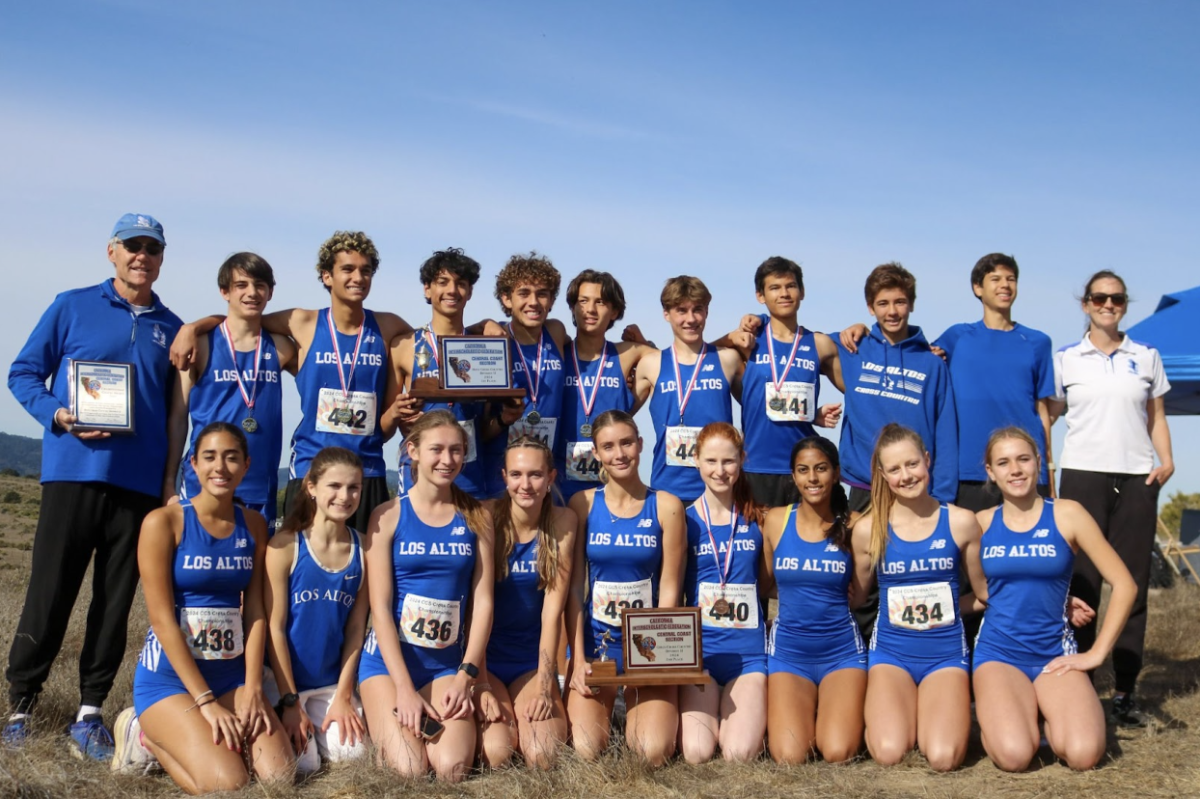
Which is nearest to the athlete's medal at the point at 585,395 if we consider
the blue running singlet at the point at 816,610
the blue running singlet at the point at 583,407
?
the blue running singlet at the point at 583,407

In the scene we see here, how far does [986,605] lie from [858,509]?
0.92m

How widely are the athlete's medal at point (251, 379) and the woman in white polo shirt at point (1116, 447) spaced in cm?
462

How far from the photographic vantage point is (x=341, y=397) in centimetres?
572

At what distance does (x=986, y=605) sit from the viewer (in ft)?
17.6

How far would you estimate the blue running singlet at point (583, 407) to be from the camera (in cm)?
609

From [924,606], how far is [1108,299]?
2230mm

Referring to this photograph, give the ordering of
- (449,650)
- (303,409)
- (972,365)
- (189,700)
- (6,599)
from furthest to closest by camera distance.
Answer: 1. (6,599)
2. (972,365)
3. (303,409)
4. (449,650)
5. (189,700)

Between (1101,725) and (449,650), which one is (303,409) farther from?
(1101,725)

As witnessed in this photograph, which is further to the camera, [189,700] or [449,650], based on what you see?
[449,650]

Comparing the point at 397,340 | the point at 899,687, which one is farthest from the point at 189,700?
the point at 899,687

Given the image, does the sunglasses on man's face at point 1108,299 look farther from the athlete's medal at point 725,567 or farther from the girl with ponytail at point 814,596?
the athlete's medal at point 725,567

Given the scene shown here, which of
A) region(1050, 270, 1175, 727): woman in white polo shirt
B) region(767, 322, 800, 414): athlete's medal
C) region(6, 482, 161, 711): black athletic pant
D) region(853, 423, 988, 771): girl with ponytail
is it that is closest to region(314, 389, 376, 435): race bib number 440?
region(6, 482, 161, 711): black athletic pant

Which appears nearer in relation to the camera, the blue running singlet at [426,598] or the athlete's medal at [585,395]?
the blue running singlet at [426,598]

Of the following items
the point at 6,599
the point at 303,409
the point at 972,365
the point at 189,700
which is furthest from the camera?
the point at 6,599
